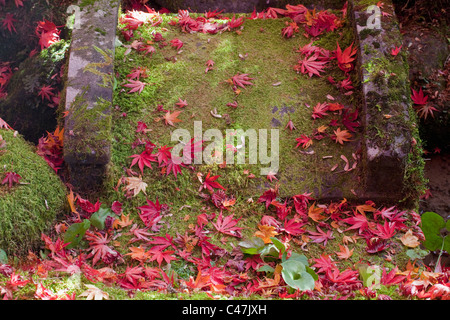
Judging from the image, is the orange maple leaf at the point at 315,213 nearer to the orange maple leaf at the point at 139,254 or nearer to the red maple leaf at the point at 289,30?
the orange maple leaf at the point at 139,254

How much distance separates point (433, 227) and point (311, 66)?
74.7 inches

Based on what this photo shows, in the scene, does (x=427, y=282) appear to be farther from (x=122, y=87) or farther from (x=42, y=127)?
(x=42, y=127)

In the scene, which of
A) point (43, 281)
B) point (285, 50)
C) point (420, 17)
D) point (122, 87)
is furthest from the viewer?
point (420, 17)

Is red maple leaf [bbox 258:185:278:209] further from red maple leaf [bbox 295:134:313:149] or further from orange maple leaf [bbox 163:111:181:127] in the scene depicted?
orange maple leaf [bbox 163:111:181:127]

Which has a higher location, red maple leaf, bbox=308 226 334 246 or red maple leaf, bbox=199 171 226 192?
red maple leaf, bbox=199 171 226 192

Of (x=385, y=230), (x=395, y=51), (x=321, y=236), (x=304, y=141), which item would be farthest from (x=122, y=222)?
(x=395, y=51)

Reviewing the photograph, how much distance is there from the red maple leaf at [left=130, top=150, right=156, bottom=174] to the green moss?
0.64 metres

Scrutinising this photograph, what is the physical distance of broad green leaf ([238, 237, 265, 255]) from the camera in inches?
123

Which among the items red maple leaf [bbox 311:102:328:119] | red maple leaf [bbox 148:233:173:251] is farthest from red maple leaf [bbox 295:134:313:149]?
red maple leaf [bbox 148:233:173:251]

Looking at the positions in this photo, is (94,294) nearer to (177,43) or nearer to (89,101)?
(89,101)

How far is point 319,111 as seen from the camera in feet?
12.8

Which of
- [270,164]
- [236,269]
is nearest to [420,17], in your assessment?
[270,164]

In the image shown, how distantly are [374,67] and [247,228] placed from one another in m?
1.80

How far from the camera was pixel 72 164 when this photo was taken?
11.5ft
